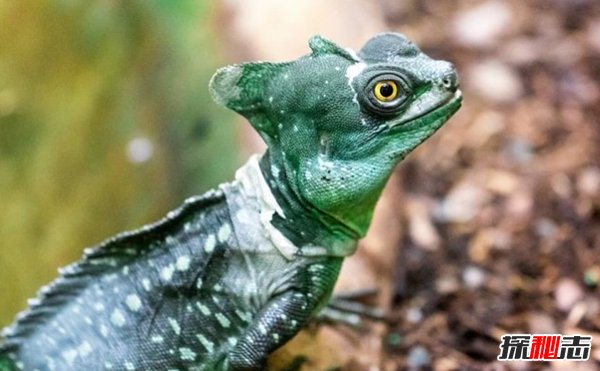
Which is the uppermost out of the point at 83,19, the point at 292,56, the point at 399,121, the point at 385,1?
the point at 385,1

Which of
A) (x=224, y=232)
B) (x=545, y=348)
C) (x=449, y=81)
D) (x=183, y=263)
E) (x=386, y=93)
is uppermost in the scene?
(x=449, y=81)

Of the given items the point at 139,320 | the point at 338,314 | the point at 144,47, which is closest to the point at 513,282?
the point at 338,314

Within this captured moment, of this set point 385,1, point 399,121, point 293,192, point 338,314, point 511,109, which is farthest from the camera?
point 385,1

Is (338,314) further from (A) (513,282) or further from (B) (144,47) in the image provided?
(B) (144,47)

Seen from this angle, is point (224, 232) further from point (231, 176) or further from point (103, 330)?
point (231, 176)

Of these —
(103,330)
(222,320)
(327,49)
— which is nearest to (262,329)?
(222,320)

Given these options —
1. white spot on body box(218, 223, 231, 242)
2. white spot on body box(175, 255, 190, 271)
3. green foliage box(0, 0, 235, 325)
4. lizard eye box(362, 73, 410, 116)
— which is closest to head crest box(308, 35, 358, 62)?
lizard eye box(362, 73, 410, 116)

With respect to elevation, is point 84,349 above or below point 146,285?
below
